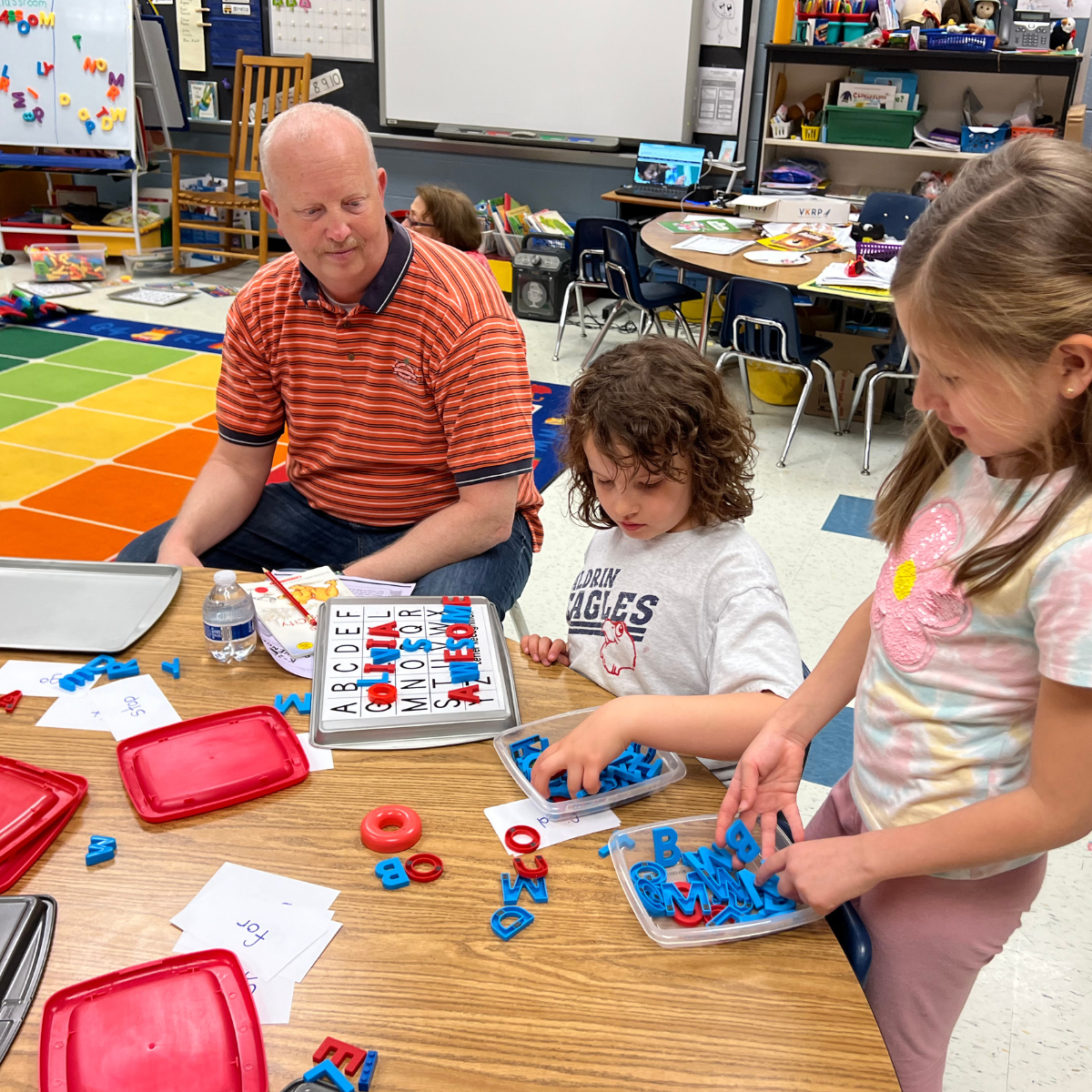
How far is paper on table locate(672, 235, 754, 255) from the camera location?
402 centimetres

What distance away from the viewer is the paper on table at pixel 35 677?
1125 mm

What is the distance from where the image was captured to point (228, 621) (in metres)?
1.18

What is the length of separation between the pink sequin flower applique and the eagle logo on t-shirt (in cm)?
39

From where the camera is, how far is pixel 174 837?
924 millimetres

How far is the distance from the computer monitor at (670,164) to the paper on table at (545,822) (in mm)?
4975

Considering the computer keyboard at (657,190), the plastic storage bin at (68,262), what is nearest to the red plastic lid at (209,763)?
the computer keyboard at (657,190)

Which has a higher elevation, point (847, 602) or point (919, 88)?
point (919, 88)

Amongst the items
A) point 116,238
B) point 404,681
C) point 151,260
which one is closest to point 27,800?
point 404,681

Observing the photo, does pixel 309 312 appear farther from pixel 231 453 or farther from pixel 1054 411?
pixel 1054 411

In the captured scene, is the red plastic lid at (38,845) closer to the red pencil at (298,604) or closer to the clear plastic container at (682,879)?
the red pencil at (298,604)

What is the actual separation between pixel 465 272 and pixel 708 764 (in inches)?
43.4

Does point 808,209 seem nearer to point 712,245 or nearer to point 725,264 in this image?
point 712,245

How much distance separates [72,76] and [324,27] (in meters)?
1.51

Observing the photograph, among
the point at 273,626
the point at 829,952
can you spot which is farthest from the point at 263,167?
the point at 829,952
